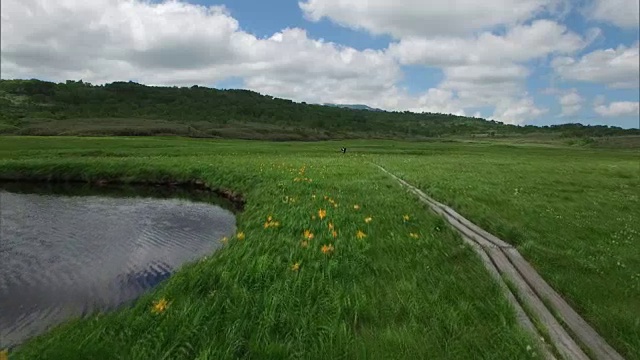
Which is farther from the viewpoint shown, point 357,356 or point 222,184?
point 222,184

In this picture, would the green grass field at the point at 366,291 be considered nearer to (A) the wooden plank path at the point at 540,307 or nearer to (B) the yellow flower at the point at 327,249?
(B) the yellow flower at the point at 327,249

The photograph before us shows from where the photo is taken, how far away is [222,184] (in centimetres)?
2719

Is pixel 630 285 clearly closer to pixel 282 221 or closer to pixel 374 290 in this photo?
pixel 374 290

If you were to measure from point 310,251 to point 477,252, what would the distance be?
3.93m

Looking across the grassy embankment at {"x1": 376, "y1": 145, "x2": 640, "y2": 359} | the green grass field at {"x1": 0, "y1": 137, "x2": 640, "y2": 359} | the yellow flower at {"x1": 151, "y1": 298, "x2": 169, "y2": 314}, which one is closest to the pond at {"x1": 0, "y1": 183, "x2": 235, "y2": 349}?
the green grass field at {"x1": 0, "y1": 137, "x2": 640, "y2": 359}

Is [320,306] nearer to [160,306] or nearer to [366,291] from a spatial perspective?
[366,291]

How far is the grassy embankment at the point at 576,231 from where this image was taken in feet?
25.3

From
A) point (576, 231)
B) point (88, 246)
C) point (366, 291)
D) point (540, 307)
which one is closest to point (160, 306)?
point (366, 291)

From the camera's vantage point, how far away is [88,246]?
14.7m

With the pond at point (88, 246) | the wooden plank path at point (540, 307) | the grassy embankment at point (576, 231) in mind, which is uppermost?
the wooden plank path at point (540, 307)

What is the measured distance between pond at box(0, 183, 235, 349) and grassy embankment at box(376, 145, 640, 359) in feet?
30.9

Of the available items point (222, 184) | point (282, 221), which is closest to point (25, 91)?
point (222, 184)

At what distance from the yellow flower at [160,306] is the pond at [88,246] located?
11.4 feet

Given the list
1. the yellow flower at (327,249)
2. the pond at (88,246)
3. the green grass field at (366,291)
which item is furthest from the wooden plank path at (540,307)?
the pond at (88,246)
